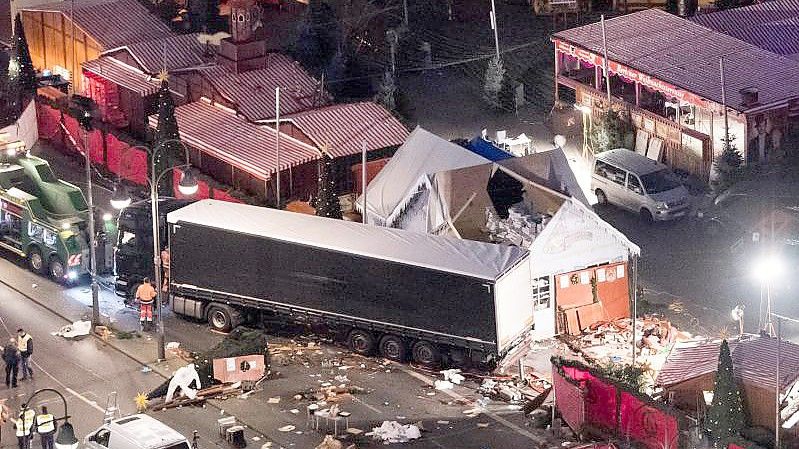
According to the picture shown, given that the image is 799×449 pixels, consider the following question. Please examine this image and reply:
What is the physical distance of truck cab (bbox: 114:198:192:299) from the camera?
181ft

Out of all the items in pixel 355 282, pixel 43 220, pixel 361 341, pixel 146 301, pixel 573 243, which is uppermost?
pixel 573 243

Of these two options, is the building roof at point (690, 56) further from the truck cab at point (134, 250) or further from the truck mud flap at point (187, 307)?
the truck mud flap at point (187, 307)

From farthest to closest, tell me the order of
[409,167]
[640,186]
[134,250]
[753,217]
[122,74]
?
[122,74]
[640,186]
[753,217]
[409,167]
[134,250]

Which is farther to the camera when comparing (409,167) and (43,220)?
(409,167)

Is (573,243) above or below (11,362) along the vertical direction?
above

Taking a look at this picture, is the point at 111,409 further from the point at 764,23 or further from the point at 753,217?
the point at 764,23

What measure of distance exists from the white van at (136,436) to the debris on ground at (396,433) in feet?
16.6

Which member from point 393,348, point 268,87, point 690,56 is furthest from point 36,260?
point 690,56

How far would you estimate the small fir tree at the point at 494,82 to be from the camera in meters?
71.0

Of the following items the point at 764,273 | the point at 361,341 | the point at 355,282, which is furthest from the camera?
the point at 764,273

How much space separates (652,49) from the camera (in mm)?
68000

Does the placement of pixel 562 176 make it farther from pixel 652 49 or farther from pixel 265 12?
pixel 265 12

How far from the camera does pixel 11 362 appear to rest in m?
50.1

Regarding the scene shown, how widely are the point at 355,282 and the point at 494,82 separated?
2166 centimetres
